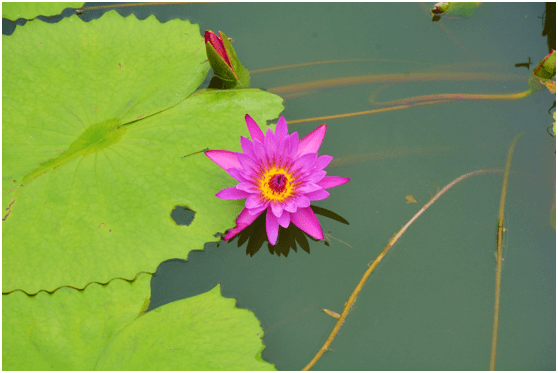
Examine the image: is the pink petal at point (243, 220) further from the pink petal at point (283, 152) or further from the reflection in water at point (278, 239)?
the pink petal at point (283, 152)

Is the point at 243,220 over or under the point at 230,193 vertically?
under

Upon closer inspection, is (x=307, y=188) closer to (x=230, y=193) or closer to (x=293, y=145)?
(x=293, y=145)

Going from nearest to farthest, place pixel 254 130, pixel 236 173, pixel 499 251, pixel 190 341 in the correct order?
pixel 190 341 < pixel 236 173 < pixel 254 130 < pixel 499 251

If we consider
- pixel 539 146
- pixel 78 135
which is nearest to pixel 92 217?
pixel 78 135

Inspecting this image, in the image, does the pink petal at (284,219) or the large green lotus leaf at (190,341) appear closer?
the large green lotus leaf at (190,341)

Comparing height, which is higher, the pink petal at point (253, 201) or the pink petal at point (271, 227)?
the pink petal at point (253, 201)

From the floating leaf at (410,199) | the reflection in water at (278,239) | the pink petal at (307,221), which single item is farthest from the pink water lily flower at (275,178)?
the floating leaf at (410,199)

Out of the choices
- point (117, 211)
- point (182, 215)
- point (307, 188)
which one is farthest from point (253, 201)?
point (117, 211)
